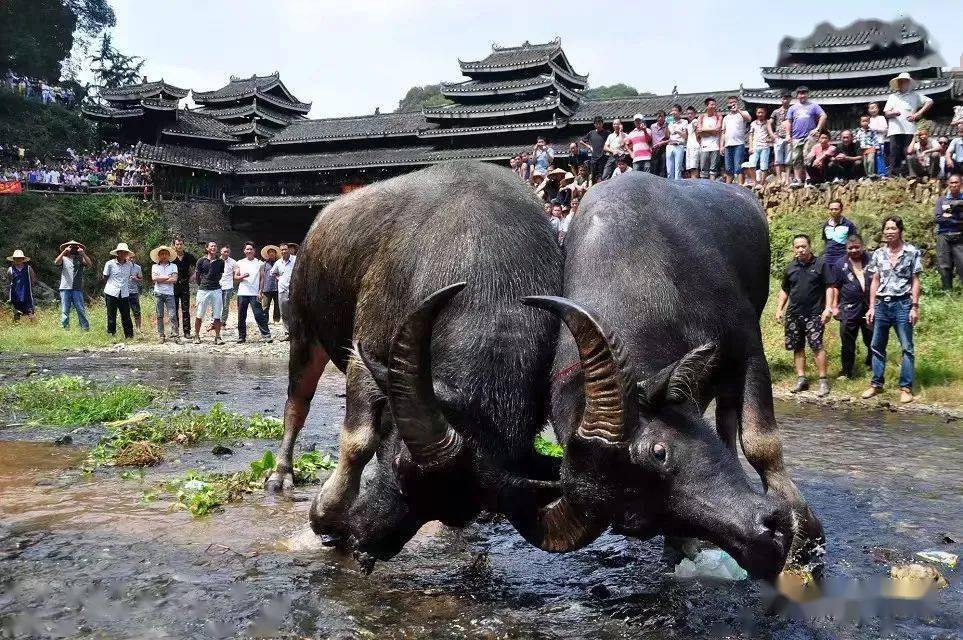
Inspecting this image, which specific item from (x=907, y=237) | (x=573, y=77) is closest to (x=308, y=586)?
(x=907, y=237)

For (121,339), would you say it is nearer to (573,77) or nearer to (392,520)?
(392,520)

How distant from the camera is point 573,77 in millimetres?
40406

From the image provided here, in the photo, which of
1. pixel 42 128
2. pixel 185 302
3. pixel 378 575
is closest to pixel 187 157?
pixel 42 128

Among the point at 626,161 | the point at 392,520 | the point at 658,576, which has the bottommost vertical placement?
the point at 658,576

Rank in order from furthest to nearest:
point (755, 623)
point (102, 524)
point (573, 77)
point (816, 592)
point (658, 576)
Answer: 1. point (573, 77)
2. point (102, 524)
3. point (658, 576)
4. point (816, 592)
5. point (755, 623)

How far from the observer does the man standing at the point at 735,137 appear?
18406 millimetres

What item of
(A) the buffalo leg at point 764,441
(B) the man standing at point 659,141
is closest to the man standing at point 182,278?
(B) the man standing at point 659,141

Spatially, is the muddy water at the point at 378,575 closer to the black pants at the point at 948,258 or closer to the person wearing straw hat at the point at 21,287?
the black pants at the point at 948,258

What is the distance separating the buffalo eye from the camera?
3.43m

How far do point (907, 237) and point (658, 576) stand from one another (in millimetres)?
15069

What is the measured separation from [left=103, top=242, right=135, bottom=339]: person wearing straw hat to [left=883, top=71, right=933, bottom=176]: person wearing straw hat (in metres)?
16.9

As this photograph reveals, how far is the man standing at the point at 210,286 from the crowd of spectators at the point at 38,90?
40968mm

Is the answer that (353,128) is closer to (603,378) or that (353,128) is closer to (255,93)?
(255,93)

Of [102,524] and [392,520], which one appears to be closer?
[392,520]
